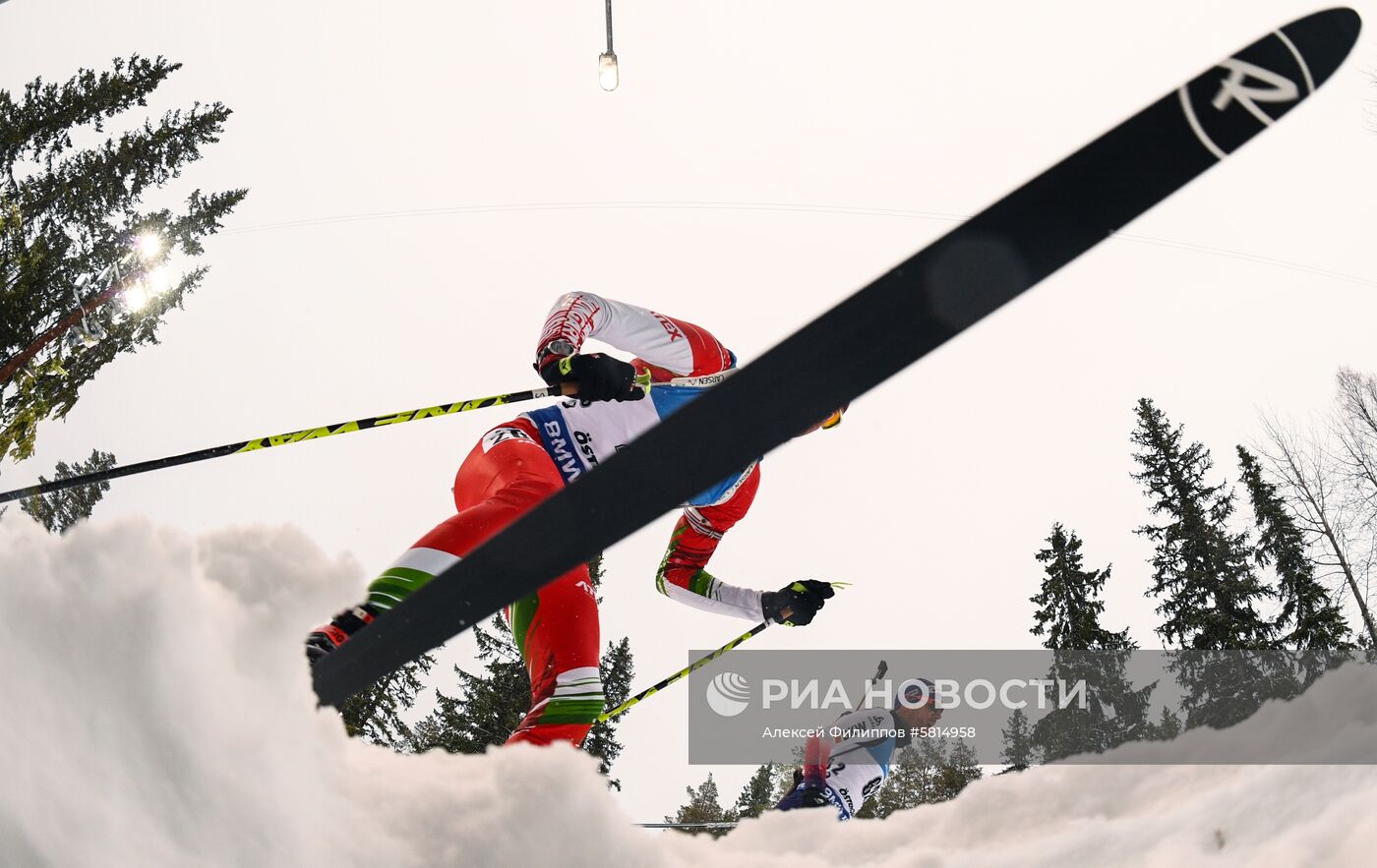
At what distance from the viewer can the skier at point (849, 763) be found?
3.82m

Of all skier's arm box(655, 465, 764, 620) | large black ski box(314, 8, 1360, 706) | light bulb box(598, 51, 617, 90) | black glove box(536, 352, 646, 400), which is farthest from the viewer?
light bulb box(598, 51, 617, 90)

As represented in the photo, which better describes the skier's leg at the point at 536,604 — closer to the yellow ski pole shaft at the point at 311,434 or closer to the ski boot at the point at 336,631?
the ski boot at the point at 336,631

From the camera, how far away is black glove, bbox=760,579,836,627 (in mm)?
3631

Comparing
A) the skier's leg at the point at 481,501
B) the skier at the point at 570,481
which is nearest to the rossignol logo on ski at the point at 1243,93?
the skier at the point at 570,481

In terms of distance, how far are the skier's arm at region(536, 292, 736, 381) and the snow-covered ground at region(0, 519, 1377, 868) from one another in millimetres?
1420

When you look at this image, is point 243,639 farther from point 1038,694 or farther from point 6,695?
point 1038,694

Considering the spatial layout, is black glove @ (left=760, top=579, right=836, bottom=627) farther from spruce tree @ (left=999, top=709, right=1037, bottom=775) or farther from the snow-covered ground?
spruce tree @ (left=999, top=709, right=1037, bottom=775)

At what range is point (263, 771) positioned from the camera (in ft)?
3.55

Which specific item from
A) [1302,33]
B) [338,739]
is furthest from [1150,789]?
[1302,33]

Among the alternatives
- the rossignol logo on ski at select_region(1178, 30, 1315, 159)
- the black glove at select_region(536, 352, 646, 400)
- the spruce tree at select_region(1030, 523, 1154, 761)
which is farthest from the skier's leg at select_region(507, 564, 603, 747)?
the spruce tree at select_region(1030, 523, 1154, 761)

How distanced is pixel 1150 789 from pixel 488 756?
4.28ft

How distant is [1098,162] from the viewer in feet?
5.53

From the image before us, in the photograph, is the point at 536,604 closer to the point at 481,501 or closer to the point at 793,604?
the point at 481,501

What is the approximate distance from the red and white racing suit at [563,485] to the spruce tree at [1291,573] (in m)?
17.5
